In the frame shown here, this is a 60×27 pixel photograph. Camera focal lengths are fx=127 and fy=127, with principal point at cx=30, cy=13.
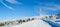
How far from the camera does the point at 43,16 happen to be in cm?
152

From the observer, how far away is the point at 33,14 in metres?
1.50

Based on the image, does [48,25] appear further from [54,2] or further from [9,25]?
[9,25]

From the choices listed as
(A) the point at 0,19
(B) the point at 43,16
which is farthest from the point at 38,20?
(A) the point at 0,19

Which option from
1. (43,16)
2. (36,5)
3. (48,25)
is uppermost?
(36,5)

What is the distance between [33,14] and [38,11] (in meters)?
0.07

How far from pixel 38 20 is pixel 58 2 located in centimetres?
32

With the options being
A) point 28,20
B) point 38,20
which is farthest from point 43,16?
point 28,20

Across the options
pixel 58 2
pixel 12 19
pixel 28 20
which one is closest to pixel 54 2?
pixel 58 2

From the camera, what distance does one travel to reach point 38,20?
1496mm

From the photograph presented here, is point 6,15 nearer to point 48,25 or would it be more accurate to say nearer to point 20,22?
point 20,22

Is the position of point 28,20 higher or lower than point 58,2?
lower

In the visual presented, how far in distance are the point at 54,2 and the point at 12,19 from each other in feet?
1.77

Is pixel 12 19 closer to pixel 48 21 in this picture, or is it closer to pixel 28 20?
pixel 28 20

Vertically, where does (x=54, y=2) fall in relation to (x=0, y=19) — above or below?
above
